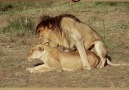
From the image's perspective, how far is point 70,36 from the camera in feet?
20.3

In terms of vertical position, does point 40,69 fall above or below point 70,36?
below

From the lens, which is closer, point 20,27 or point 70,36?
point 70,36

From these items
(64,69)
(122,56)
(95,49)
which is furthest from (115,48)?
Answer: (64,69)

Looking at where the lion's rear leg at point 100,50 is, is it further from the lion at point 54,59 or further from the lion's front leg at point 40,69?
the lion's front leg at point 40,69

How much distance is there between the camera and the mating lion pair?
244 inches

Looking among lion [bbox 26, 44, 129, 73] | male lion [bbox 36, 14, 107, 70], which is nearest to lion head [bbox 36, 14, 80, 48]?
male lion [bbox 36, 14, 107, 70]

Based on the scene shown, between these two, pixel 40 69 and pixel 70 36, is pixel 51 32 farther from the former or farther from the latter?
pixel 40 69

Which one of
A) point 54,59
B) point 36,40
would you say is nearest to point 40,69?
point 54,59

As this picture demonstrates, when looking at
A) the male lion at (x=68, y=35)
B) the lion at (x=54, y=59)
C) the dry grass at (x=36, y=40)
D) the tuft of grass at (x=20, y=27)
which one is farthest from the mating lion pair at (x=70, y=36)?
the tuft of grass at (x=20, y=27)

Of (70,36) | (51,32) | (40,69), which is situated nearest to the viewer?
(40,69)

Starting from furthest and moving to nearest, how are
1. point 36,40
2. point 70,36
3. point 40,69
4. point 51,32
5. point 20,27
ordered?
point 20,27 → point 36,40 → point 51,32 → point 70,36 → point 40,69

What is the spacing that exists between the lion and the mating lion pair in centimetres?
13

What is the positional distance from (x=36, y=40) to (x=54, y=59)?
4.90ft

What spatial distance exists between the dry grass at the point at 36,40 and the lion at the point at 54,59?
10cm
